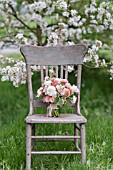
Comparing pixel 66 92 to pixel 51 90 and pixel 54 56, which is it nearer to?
pixel 51 90

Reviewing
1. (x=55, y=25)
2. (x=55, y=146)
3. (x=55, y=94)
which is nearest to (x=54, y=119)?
(x=55, y=94)

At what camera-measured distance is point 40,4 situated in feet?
17.7

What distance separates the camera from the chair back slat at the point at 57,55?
4422 millimetres

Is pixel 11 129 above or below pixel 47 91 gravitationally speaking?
below

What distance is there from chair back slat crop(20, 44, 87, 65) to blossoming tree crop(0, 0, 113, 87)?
2.04ft

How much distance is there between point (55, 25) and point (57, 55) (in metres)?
1.88

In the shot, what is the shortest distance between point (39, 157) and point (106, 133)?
0.91 m

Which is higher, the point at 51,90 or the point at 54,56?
the point at 54,56

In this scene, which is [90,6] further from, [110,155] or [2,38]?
[110,155]

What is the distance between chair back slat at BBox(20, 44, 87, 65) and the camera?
174 inches

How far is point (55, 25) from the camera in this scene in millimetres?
6273

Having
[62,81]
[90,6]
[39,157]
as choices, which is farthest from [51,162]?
[90,6]

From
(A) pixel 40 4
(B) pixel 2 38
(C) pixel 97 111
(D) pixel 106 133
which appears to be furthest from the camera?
(C) pixel 97 111

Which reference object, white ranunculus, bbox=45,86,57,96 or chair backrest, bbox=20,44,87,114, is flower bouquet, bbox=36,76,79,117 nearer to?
white ranunculus, bbox=45,86,57,96
